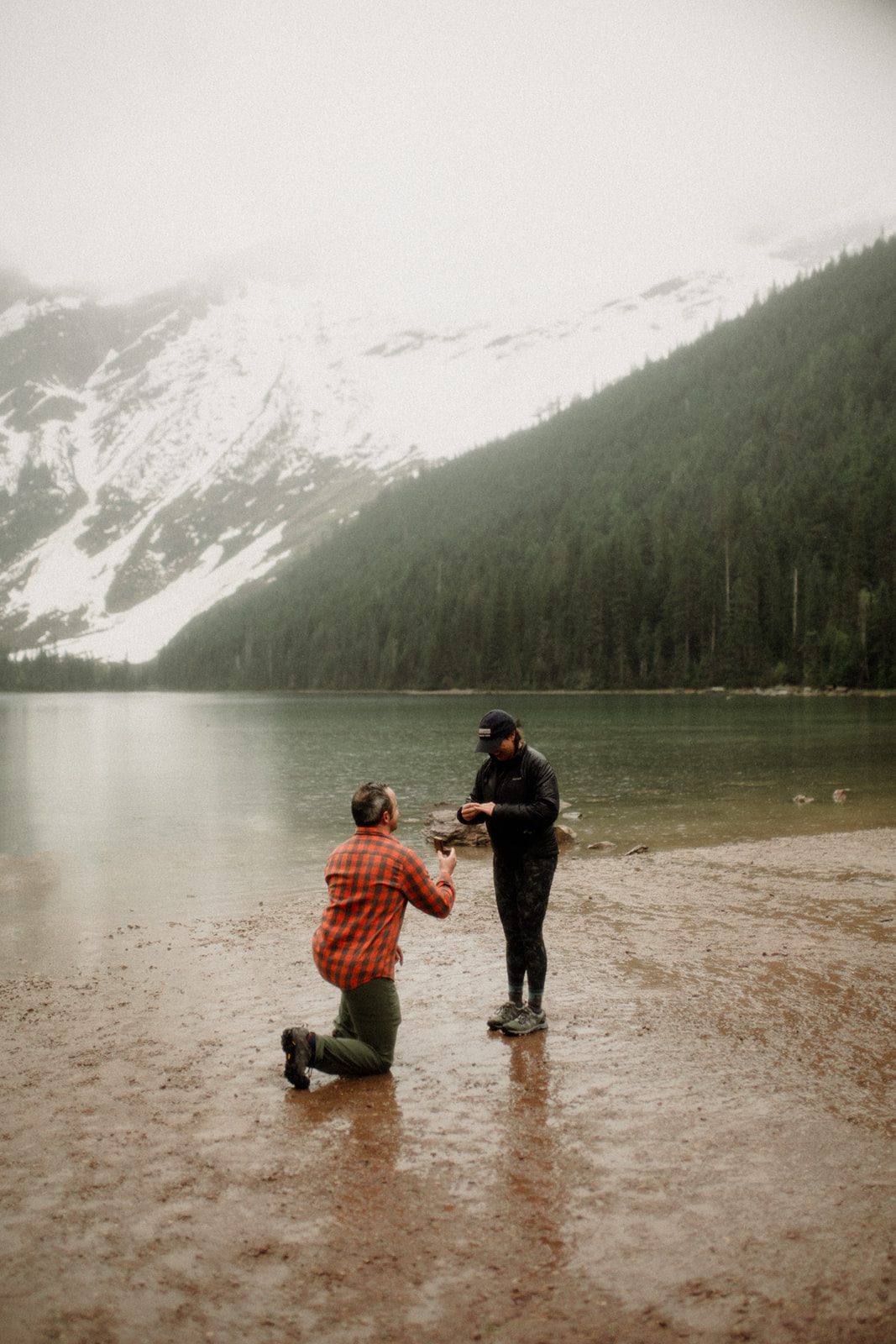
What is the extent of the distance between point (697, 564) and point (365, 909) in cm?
12879

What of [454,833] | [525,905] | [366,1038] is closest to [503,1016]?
[525,905]

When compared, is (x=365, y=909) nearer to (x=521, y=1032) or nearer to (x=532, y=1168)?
(x=521, y=1032)

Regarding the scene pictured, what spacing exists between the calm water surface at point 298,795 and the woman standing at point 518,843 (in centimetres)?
700

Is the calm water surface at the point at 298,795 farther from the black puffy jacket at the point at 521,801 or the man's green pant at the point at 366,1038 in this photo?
the black puffy jacket at the point at 521,801

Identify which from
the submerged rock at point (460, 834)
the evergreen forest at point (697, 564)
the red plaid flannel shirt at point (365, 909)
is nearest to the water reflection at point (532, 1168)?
the red plaid flannel shirt at point (365, 909)

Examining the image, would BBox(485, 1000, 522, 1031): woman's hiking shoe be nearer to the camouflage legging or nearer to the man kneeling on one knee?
the camouflage legging

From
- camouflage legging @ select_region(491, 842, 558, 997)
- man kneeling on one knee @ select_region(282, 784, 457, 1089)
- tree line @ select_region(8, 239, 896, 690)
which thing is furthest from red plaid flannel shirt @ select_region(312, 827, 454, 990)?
tree line @ select_region(8, 239, 896, 690)

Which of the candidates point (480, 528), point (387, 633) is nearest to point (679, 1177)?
point (387, 633)

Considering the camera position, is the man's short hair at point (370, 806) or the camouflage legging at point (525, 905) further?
the camouflage legging at point (525, 905)

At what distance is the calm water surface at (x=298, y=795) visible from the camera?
710 inches

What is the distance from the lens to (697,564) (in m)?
130

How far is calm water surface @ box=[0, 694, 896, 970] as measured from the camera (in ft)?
59.2

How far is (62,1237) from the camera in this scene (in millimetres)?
5406

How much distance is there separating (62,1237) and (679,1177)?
12.3 feet
